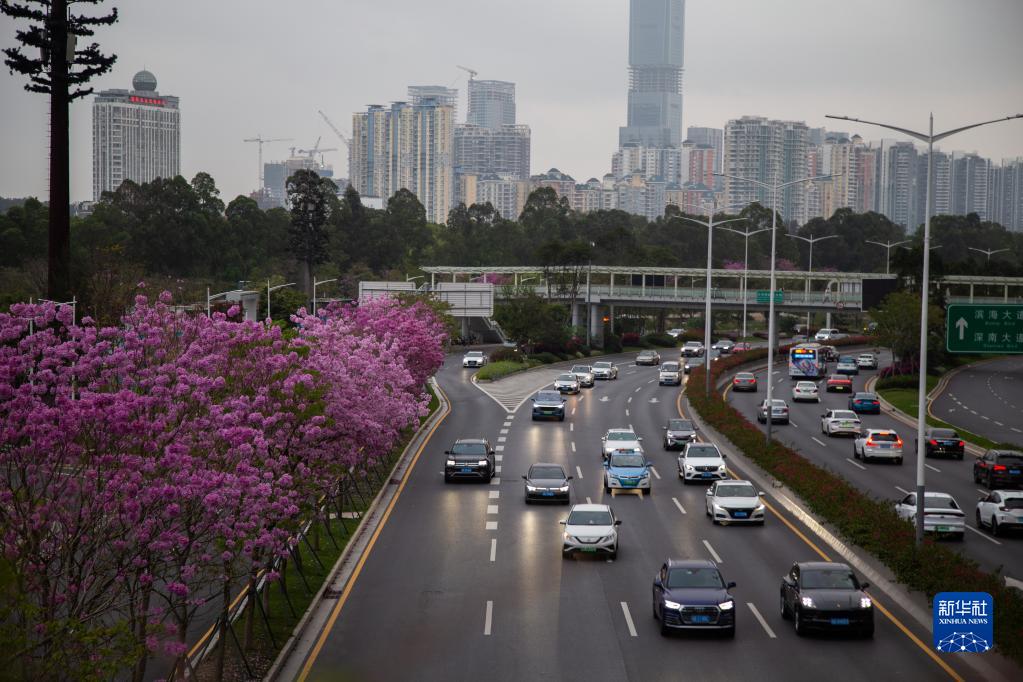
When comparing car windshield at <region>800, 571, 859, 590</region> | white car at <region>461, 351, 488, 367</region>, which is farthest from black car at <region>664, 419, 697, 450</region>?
white car at <region>461, 351, 488, 367</region>

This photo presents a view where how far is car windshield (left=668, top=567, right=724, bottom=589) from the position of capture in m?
26.2

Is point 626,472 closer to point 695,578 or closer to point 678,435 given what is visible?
point 678,435

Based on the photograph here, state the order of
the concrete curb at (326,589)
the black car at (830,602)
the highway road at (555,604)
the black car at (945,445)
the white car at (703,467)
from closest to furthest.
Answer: the highway road at (555,604)
the concrete curb at (326,589)
the black car at (830,602)
the white car at (703,467)
the black car at (945,445)

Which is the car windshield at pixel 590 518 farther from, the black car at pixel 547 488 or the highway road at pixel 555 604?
the black car at pixel 547 488

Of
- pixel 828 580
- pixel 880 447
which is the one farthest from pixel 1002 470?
pixel 828 580

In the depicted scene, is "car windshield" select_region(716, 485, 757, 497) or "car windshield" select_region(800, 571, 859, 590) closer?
"car windshield" select_region(800, 571, 859, 590)

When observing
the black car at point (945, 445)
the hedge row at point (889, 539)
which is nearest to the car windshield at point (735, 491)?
the hedge row at point (889, 539)

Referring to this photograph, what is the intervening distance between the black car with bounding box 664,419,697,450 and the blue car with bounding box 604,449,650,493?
10483 mm

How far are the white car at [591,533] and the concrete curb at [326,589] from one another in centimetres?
576

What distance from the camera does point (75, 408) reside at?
1791cm

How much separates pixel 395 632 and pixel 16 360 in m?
10.8

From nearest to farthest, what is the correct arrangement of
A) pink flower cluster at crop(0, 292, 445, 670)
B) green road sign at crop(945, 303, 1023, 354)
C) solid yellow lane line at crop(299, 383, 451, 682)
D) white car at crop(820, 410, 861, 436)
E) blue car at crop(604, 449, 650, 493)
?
pink flower cluster at crop(0, 292, 445, 670) → solid yellow lane line at crop(299, 383, 451, 682) → green road sign at crop(945, 303, 1023, 354) → blue car at crop(604, 449, 650, 493) → white car at crop(820, 410, 861, 436)

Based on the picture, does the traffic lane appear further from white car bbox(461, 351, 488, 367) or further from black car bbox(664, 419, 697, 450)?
white car bbox(461, 351, 488, 367)

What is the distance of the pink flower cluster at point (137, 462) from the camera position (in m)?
17.6
